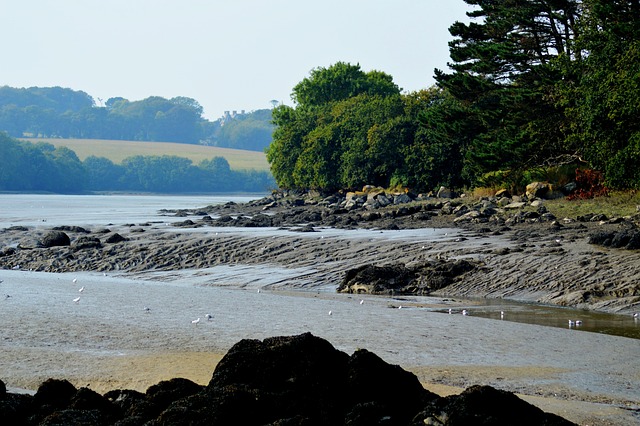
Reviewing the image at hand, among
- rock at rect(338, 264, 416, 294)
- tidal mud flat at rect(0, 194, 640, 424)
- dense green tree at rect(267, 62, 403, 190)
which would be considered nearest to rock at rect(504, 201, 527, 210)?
tidal mud flat at rect(0, 194, 640, 424)

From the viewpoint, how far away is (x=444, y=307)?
18188 millimetres

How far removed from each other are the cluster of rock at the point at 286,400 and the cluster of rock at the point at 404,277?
518 inches

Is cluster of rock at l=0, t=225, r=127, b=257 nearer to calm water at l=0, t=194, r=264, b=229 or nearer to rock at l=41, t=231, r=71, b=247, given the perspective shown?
rock at l=41, t=231, r=71, b=247

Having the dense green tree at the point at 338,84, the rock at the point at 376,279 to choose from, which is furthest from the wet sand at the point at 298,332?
the dense green tree at the point at 338,84

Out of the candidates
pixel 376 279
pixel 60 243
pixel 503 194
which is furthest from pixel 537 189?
pixel 376 279

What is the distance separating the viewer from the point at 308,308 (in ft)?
58.2

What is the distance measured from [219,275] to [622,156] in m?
17.6

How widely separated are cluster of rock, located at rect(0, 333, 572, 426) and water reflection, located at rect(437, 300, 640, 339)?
7.77 m

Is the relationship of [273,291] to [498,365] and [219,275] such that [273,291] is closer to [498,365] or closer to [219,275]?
[219,275]

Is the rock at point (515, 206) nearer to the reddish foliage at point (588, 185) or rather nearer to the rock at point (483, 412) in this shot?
the reddish foliage at point (588, 185)

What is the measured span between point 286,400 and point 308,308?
10334 millimetres

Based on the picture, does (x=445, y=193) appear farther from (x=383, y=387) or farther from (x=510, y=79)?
(x=383, y=387)

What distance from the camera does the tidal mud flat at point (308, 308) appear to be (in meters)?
11.0

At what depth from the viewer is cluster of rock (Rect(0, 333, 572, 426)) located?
6.76 m
